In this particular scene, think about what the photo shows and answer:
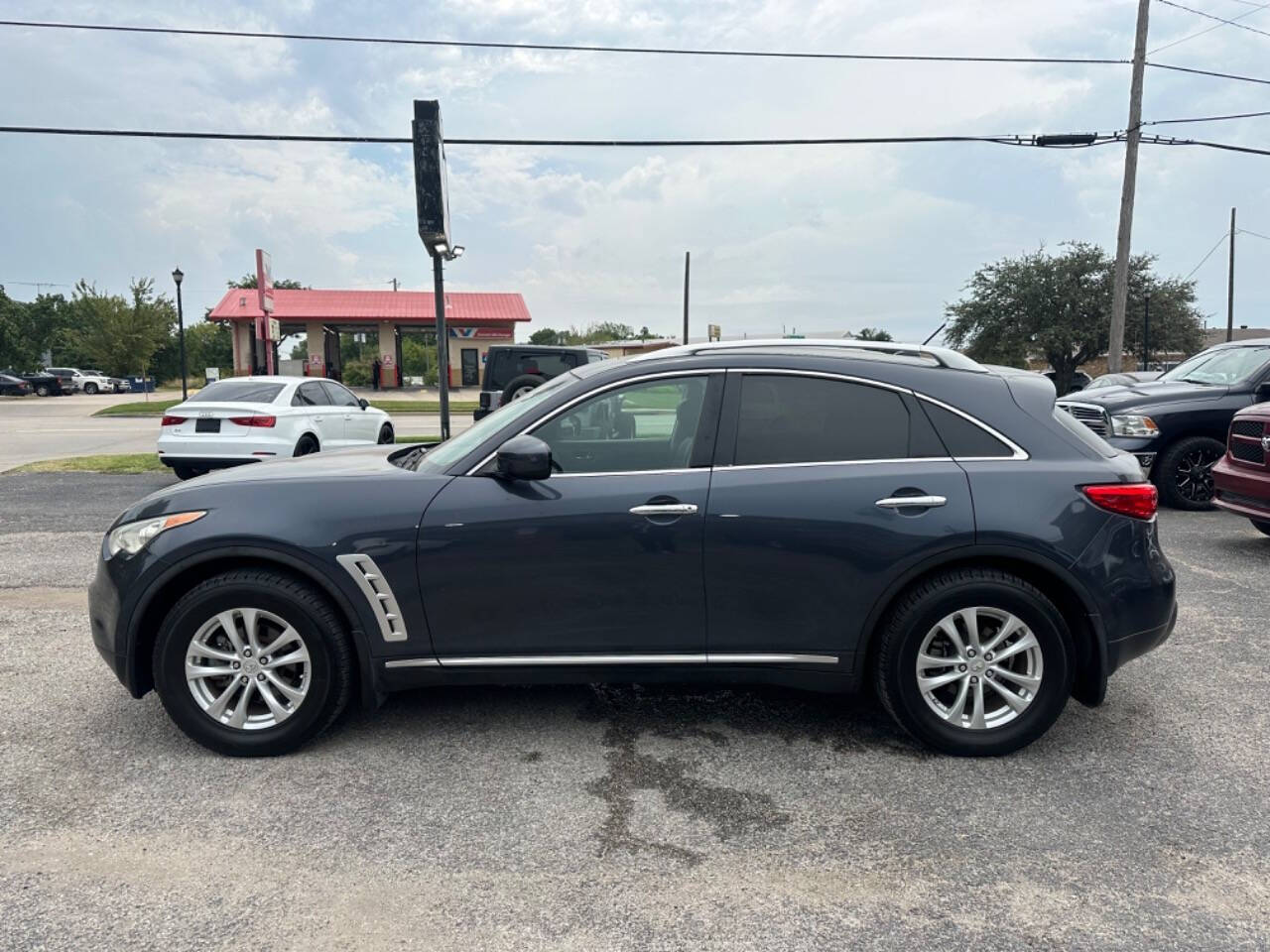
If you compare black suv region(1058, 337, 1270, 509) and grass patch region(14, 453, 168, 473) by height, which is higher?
black suv region(1058, 337, 1270, 509)

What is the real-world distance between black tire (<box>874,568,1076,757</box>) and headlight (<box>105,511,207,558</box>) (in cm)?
283

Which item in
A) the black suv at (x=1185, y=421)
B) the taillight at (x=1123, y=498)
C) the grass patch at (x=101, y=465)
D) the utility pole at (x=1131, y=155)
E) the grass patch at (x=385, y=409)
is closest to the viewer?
the taillight at (x=1123, y=498)

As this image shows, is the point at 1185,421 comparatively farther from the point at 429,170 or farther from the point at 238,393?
the point at 238,393

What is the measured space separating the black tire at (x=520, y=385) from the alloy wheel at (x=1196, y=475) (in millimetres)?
7834

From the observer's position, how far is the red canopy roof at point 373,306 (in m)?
43.3

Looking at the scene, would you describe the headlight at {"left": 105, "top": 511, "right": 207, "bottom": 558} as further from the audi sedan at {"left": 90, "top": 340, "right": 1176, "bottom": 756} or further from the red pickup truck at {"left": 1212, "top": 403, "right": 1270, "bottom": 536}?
the red pickup truck at {"left": 1212, "top": 403, "right": 1270, "bottom": 536}

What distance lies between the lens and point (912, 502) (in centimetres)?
347

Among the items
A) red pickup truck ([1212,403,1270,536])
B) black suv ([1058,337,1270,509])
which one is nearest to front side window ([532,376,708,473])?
red pickup truck ([1212,403,1270,536])

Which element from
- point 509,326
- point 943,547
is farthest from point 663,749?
point 509,326

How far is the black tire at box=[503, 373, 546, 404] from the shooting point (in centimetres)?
1227

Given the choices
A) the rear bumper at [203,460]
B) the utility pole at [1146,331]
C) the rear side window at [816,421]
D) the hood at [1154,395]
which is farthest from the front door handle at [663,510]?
the utility pole at [1146,331]

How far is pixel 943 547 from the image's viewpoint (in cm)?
346

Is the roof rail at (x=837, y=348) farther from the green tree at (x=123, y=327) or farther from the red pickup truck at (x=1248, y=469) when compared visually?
the green tree at (x=123, y=327)

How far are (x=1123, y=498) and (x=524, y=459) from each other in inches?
94.4
